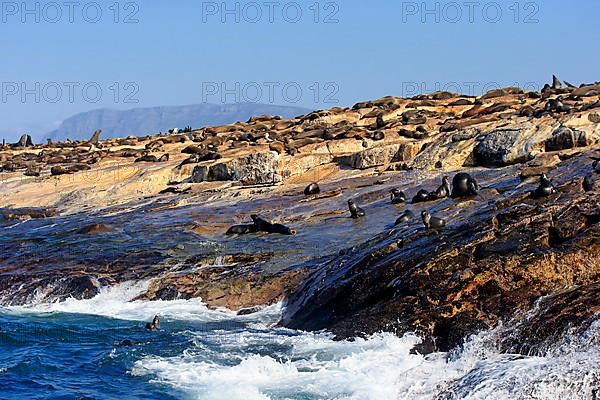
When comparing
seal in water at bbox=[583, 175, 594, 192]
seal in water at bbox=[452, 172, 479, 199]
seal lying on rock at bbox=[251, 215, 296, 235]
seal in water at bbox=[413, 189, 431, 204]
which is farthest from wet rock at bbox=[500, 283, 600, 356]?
seal in water at bbox=[413, 189, 431, 204]

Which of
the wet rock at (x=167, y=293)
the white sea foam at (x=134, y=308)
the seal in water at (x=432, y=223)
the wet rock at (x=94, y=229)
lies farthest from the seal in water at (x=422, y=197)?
the wet rock at (x=94, y=229)

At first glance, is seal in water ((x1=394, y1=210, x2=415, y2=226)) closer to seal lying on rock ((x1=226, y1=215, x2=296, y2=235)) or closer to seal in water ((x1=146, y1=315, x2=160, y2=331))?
seal lying on rock ((x1=226, y1=215, x2=296, y2=235))

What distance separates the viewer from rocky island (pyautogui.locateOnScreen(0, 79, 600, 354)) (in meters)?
10.5

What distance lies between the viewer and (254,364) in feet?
33.7

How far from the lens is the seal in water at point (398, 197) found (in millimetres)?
19359

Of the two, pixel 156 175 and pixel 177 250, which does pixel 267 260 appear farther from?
pixel 156 175

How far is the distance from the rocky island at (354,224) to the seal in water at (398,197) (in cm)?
38

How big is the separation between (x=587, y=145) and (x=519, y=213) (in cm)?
1044

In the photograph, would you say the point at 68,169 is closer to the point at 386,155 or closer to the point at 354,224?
the point at 386,155

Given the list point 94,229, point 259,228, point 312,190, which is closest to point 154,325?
point 259,228

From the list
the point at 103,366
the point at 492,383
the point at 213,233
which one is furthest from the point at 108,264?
the point at 492,383

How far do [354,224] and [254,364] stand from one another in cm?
786

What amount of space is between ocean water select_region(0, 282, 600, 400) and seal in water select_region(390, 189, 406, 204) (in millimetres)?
6753

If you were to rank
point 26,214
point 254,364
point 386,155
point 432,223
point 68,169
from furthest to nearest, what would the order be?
point 68,169
point 26,214
point 386,155
point 432,223
point 254,364
